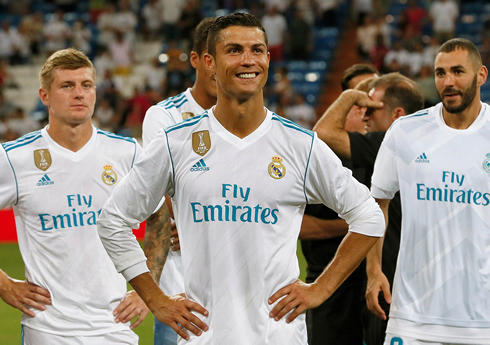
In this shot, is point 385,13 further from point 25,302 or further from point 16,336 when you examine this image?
point 25,302

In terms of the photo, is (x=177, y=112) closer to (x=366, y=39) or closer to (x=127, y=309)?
(x=127, y=309)

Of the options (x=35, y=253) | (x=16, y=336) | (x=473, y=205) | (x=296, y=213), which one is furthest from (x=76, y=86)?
(x=16, y=336)

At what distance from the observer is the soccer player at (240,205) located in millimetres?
3133

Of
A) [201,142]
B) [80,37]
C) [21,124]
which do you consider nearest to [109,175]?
[201,142]

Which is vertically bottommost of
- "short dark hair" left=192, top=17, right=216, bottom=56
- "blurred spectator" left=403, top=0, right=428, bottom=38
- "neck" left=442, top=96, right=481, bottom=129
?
"neck" left=442, top=96, right=481, bottom=129

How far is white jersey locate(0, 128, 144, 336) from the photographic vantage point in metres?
3.98

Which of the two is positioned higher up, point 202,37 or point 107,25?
point 107,25

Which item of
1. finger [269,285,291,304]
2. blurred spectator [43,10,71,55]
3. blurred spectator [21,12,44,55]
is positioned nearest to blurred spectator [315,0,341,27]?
blurred spectator [43,10,71,55]

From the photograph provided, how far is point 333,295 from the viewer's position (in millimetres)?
4957

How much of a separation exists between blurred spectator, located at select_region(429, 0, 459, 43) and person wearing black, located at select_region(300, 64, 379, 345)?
1352 centimetres

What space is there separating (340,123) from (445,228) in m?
1.34

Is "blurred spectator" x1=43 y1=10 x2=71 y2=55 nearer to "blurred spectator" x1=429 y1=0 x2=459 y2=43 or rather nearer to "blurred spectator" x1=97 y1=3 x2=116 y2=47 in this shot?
"blurred spectator" x1=97 y1=3 x2=116 y2=47

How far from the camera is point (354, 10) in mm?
19250

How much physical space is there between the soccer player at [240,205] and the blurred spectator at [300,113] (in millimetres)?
12663
